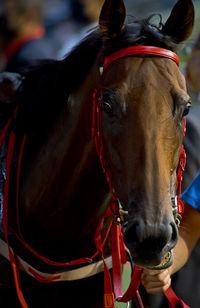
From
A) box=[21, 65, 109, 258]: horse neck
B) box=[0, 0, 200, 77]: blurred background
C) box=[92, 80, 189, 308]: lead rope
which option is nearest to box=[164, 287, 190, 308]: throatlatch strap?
box=[92, 80, 189, 308]: lead rope

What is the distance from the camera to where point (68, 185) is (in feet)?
5.89

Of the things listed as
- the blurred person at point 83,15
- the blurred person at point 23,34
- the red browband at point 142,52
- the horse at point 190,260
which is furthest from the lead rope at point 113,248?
the blurred person at point 83,15

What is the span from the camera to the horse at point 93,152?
4.51ft

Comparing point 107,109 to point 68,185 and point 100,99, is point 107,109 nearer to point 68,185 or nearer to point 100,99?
point 100,99

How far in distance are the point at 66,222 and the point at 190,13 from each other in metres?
0.99

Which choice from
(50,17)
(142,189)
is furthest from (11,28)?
(142,189)

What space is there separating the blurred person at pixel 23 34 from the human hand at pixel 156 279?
2.68m

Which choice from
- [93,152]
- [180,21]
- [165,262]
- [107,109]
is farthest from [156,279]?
[180,21]

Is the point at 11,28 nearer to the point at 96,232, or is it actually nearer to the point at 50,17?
the point at 50,17

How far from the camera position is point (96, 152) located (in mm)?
1688

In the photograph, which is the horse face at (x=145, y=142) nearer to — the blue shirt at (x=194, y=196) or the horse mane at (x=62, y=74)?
the horse mane at (x=62, y=74)

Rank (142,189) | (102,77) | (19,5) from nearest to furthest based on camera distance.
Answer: (142,189) → (102,77) → (19,5)

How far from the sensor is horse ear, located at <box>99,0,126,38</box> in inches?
61.5

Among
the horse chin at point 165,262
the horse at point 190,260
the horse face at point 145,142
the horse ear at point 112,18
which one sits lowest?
the horse at point 190,260
